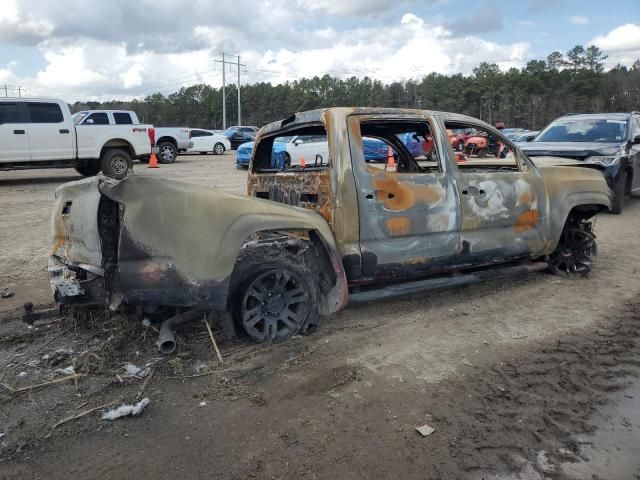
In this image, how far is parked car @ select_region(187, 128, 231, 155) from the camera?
26.4 m

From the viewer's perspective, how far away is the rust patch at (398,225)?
413cm

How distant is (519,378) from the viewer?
11.0 ft

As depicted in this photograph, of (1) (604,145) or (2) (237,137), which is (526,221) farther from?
(2) (237,137)

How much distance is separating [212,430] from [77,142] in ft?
40.0

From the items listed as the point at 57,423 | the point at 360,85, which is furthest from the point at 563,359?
the point at 360,85

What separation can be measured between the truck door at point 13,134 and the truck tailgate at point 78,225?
10.1m

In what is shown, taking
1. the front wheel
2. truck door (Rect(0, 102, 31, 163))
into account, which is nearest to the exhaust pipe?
the front wheel

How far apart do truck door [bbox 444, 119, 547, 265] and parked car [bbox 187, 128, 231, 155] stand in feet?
75.4

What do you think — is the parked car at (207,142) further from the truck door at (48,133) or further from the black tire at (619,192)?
the black tire at (619,192)

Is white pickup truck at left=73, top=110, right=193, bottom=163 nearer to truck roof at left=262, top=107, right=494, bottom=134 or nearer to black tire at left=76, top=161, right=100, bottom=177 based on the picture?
black tire at left=76, top=161, right=100, bottom=177

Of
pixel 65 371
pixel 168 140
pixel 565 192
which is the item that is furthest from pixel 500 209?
pixel 168 140

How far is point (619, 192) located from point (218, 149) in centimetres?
2150

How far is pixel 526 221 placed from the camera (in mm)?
4945

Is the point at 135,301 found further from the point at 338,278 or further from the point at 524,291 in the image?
the point at 524,291
